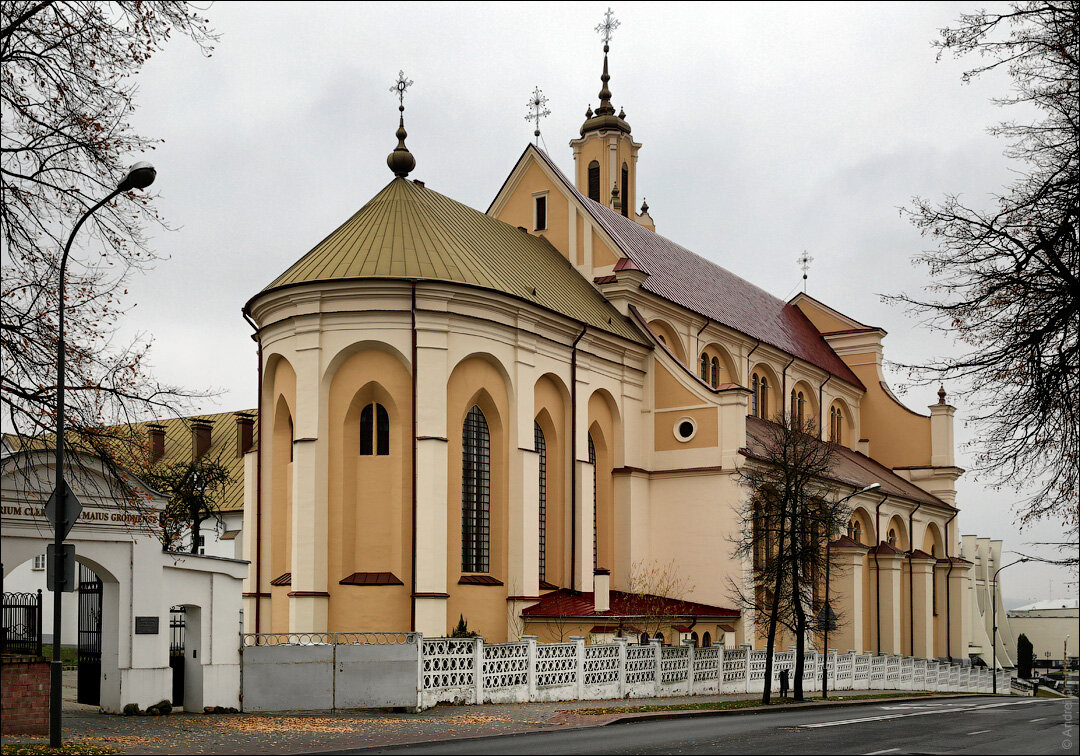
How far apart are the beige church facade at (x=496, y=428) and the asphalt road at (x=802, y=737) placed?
9.64 meters

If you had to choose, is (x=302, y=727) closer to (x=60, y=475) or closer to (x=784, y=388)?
(x=60, y=475)

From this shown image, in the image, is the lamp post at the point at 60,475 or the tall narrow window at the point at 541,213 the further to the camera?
the tall narrow window at the point at 541,213

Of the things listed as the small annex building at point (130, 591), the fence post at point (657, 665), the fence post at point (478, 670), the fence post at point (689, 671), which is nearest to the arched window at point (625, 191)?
the fence post at point (689, 671)

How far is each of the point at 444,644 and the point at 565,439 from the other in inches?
529

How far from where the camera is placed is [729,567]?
38.6 metres

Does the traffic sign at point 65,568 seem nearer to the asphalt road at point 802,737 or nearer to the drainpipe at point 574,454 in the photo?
the asphalt road at point 802,737

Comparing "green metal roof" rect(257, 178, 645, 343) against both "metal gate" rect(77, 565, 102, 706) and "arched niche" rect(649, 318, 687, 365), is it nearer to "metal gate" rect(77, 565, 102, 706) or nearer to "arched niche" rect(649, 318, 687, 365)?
"arched niche" rect(649, 318, 687, 365)

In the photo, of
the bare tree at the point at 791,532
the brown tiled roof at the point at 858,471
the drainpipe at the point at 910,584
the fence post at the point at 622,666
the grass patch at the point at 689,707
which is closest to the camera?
the grass patch at the point at 689,707

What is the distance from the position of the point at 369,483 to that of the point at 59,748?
54.2ft

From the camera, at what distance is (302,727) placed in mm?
21062

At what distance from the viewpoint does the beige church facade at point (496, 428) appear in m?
32.2

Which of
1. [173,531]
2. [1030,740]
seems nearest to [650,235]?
[173,531]

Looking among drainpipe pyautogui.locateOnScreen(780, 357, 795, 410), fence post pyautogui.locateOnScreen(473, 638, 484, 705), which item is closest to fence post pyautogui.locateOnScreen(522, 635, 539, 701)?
fence post pyautogui.locateOnScreen(473, 638, 484, 705)

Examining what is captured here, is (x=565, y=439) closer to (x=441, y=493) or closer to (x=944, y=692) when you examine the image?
(x=441, y=493)
